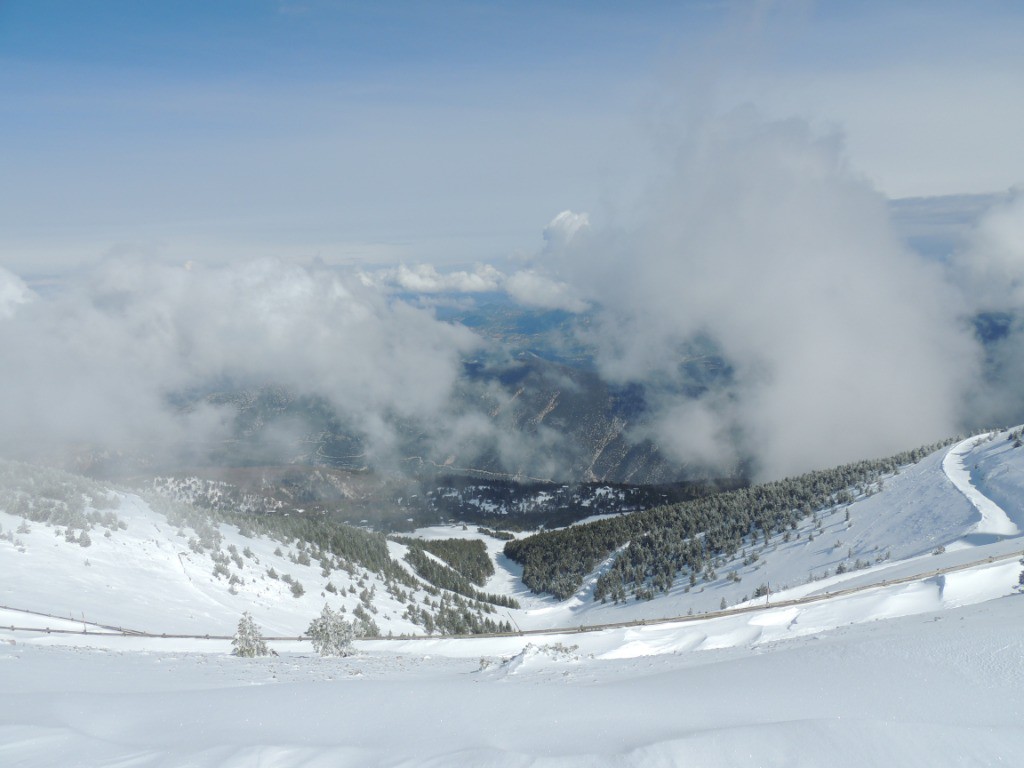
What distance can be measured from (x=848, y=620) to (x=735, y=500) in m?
53.7

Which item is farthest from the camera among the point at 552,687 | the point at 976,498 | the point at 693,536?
the point at 693,536

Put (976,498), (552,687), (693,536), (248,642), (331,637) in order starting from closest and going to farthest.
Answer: (552,687) → (248,642) → (331,637) → (976,498) → (693,536)

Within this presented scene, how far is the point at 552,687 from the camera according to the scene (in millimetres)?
13453

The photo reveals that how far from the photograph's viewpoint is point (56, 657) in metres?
17.8

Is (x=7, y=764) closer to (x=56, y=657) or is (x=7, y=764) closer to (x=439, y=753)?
(x=439, y=753)

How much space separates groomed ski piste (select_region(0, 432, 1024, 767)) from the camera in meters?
8.05

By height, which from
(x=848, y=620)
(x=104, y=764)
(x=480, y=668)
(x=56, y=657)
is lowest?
(x=848, y=620)

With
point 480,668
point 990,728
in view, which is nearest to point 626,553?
point 480,668

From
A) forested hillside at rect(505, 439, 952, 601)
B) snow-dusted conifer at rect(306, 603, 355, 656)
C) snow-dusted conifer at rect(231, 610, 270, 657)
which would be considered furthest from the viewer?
forested hillside at rect(505, 439, 952, 601)

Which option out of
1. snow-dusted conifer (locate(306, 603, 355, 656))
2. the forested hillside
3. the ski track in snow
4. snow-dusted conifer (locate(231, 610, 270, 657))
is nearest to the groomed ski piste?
snow-dusted conifer (locate(306, 603, 355, 656))

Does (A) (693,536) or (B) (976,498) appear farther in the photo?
(A) (693,536)

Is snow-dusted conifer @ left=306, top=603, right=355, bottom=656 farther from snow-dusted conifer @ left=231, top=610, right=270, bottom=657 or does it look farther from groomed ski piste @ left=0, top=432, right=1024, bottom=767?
snow-dusted conifer @ left=231, top=610, right=270, bottom=657

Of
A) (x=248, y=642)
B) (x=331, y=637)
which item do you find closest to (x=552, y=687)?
(x=331, y=637)

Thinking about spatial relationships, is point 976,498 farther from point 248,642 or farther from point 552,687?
point 248,642
